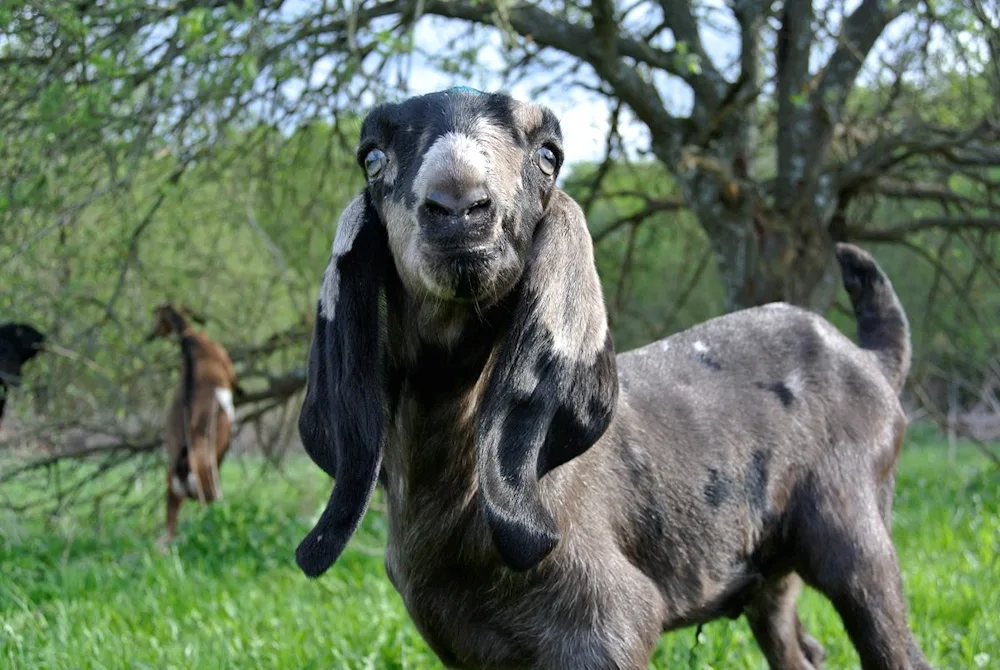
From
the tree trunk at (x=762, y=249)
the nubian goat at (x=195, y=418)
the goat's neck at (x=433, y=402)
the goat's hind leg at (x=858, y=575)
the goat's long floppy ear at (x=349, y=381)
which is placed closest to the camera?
the goat's long floppy ear at (x=349, y=381)

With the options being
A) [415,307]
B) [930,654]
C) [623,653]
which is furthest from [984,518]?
[415,307]

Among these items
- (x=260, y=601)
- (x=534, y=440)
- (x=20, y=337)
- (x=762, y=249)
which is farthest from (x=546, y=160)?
(x=20, y=337)

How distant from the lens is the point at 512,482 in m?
2.41

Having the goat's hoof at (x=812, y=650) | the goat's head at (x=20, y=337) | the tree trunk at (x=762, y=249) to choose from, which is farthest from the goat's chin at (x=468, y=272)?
the goat's head at (x=20, y=337)

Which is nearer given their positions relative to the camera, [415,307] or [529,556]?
[529,556]

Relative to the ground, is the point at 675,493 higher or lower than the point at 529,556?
lower

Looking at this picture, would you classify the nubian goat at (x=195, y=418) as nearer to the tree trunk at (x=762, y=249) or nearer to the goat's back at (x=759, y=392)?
the tree trunk at (x=762, y=249)

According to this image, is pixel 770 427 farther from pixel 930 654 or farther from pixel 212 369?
pixel 212 369

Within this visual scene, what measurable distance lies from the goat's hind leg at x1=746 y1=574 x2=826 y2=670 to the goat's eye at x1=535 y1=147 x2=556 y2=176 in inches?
75.5

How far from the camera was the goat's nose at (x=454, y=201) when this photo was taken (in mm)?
2279

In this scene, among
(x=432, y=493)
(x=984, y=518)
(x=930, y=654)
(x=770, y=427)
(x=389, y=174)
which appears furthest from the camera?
(x=984, y=518)

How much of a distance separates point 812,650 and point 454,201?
2.58 metres

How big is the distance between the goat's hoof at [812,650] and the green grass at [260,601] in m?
0.20

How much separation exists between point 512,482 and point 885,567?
58.8 inches
